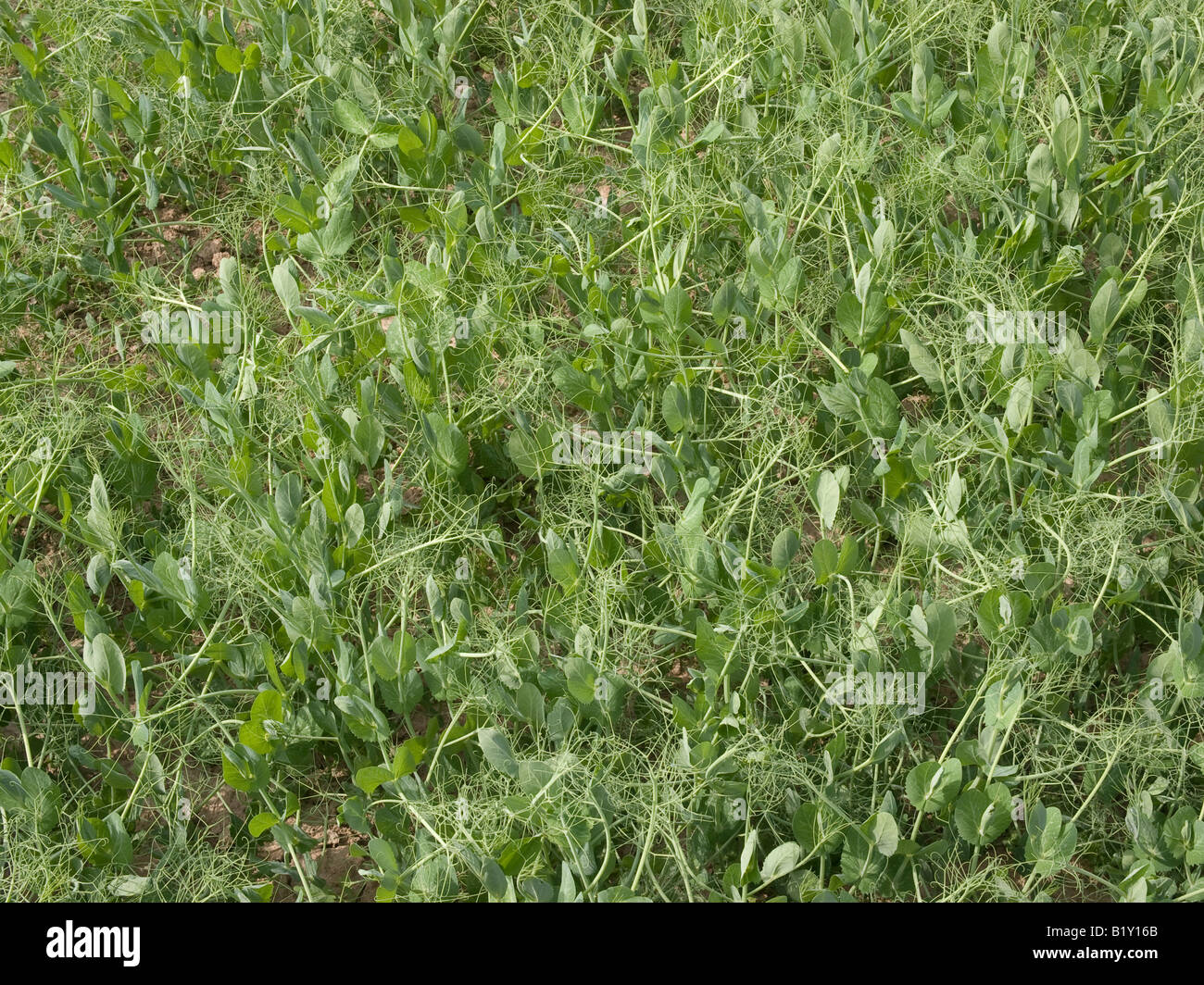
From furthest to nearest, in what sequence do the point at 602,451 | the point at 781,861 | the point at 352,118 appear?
the point at 352,118 → the point at 602,451 → the point at 781,861

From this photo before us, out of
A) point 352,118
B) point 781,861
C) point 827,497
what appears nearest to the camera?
point 781,861

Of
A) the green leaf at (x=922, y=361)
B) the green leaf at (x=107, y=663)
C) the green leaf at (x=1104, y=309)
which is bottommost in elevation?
the green leaf at (x=107, y=663)

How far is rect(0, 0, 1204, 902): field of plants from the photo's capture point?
1808 millimetres

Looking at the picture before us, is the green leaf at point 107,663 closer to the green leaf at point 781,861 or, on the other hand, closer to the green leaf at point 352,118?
the green leaf at point 781,861

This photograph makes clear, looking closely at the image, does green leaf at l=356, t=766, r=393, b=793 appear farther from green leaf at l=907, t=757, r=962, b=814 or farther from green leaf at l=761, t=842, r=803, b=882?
green leaf at l=907, t=757, r=962, b=814

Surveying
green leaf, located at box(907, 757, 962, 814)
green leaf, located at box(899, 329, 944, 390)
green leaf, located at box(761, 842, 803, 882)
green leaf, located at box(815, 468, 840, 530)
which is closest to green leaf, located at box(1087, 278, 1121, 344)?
green leaf, located at box(899, 329, 944, 390)

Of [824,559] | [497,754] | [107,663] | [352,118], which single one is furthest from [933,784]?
[352,118]

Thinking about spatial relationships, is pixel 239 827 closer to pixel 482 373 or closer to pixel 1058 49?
pixel 482 373

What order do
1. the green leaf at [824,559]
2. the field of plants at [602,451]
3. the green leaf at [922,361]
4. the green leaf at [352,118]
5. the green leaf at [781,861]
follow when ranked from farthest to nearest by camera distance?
the green leaf at [352,118], the green leaf at [922,361], the green leaf at [824,559], the field of plants at [602,451], the green leaf at [781,861]

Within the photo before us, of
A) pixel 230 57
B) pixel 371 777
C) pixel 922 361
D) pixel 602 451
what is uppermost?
pixel 230 57

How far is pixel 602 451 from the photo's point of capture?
213 cm

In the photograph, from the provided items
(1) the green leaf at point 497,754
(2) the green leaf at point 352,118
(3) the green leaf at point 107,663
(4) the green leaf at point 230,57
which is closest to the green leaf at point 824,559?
(1) the green leaf at point 497,754

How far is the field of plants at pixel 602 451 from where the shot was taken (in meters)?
1.81

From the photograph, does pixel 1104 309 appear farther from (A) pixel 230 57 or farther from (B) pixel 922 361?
(A) pixel 230 57
